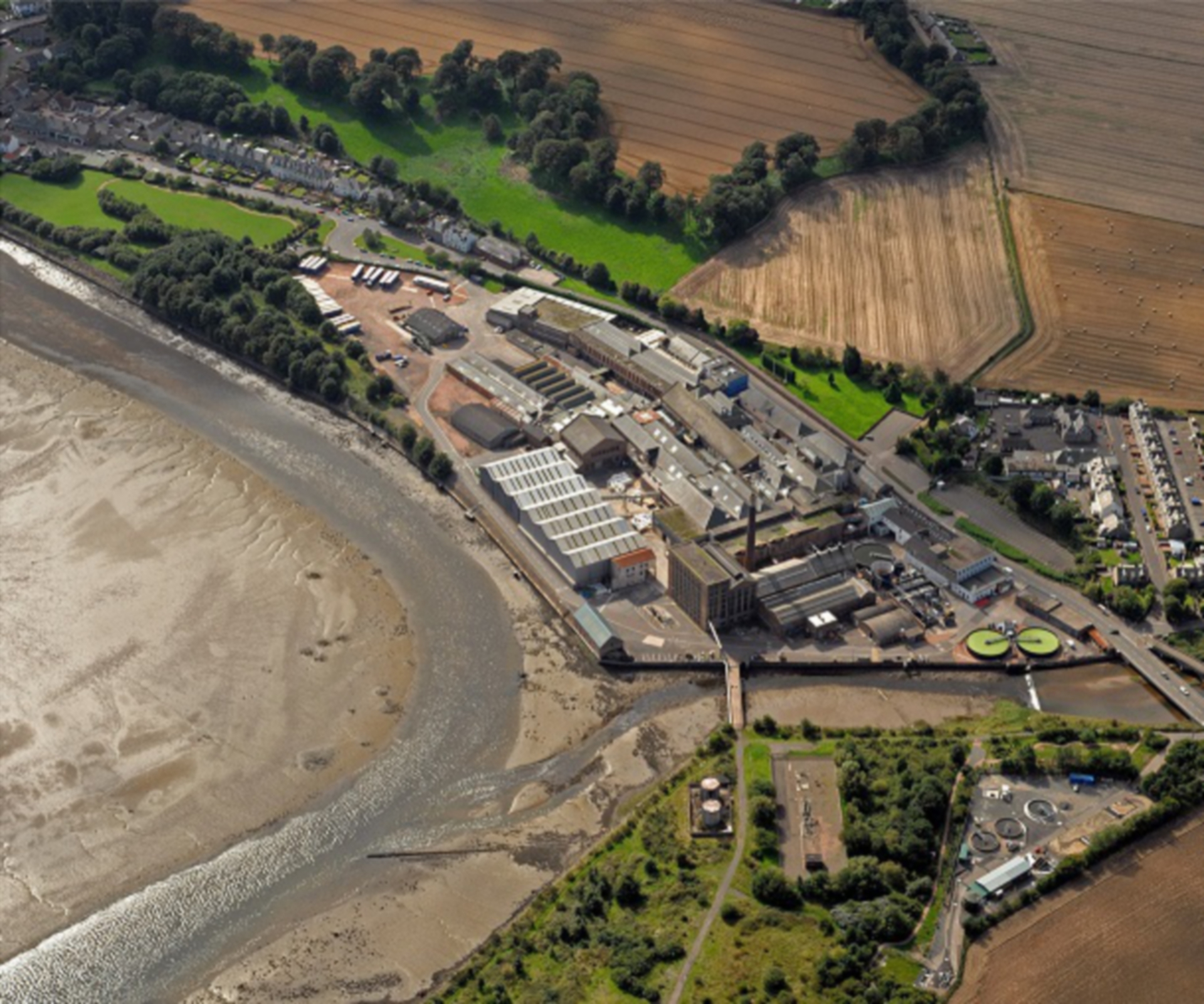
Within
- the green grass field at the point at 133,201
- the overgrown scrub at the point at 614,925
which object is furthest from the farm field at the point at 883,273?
the overgrown scrub at the point at 614,925

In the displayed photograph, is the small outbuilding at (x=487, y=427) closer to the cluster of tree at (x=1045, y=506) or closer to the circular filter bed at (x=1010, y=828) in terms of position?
the cluster of tree at (x=1045, y=506)

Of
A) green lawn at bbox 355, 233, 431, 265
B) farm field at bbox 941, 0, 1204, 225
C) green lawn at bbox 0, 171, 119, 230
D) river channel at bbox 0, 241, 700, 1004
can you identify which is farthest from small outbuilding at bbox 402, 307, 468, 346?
farm field at bbox 941, 0, 1204, 225

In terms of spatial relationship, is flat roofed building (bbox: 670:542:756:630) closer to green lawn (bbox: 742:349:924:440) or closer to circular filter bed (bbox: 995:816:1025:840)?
green lawn (bbox: 742:349:924:440)

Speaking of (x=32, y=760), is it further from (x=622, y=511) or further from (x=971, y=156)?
(x=971, y=156)

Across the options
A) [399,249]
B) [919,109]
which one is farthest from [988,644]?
[919,109]

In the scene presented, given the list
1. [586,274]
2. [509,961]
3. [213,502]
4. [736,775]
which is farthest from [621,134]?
[509,961]

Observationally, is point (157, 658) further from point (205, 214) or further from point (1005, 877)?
point (205, 214)
